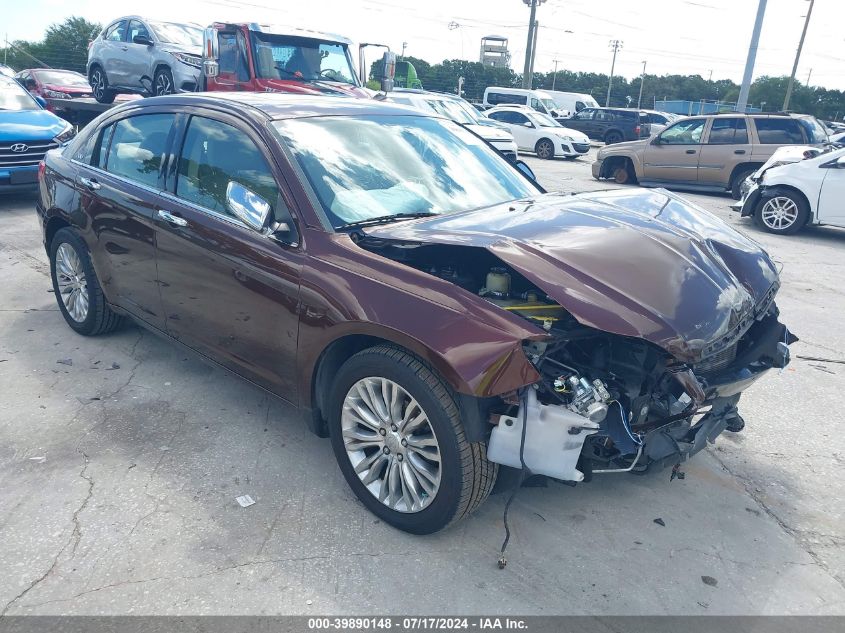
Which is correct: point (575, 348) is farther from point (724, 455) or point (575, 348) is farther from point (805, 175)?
point (805, 175)

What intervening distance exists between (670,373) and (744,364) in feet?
2.40

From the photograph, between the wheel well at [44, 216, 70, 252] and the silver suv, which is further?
the silver suv

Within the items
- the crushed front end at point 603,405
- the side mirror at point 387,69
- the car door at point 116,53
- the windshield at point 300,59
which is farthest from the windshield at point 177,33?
the crushed front end at point 603,405

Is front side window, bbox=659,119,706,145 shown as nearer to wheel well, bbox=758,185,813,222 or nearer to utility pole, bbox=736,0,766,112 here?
wheel well, bbox=758,185,813,222

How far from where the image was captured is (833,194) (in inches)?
391

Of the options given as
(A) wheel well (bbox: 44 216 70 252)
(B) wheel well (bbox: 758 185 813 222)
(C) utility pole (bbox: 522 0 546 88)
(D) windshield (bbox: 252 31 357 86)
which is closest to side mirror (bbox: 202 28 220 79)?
(D) windshield (bbox: 252 31 357 86)

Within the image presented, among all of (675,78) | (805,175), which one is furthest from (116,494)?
(675,78)

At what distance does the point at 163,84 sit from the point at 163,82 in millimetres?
38

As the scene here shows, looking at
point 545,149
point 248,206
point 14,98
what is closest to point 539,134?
point 545,149

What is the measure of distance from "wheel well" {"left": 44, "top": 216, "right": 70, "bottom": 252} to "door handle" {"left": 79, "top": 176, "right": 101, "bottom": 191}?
1.52ft

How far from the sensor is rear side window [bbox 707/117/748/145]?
1369 centimetres

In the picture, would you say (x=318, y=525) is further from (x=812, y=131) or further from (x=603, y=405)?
(x=812, y=131)

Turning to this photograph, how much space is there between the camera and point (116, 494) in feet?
10.7

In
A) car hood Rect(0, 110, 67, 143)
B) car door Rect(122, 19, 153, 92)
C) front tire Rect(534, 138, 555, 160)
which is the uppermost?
car door Rect(122, 19, 153, 92)
